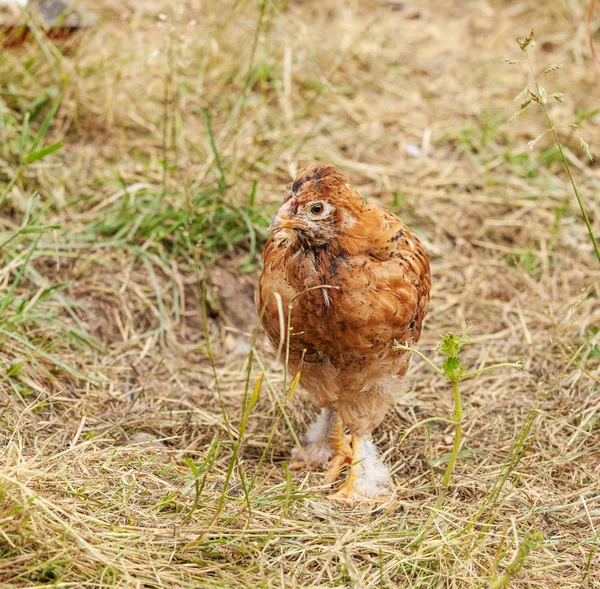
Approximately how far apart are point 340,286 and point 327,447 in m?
1.12

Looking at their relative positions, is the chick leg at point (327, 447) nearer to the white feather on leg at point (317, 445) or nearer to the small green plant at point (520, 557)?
the white feather on leg at point (317, 445)

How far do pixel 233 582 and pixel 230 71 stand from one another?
4.24 metres

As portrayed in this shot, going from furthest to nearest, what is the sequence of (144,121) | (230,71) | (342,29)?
1. (342,29)
2. (230,71)
3. (144,121)

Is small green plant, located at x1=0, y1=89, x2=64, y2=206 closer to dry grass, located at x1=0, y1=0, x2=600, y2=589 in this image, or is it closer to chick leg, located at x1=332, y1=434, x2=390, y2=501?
dry grass, located at x1=0, y1=0, x2=600, y2=589

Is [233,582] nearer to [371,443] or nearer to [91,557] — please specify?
[91,557]

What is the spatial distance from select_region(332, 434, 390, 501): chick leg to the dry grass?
81 mm

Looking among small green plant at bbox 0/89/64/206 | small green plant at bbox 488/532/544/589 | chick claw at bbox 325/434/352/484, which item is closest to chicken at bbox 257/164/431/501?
chick claw at bbox 325/434/352/484

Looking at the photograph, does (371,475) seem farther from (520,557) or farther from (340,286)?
(520,557)

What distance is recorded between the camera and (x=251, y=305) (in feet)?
15.0

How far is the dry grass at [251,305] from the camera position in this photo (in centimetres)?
269

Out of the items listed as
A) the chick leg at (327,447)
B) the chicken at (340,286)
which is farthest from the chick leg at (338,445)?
the chicken at (340,286)

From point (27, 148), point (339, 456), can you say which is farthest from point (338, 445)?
point (27, 148)

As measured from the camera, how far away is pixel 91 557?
244 centimetres

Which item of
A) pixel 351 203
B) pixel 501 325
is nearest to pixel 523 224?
pixel 501 325
